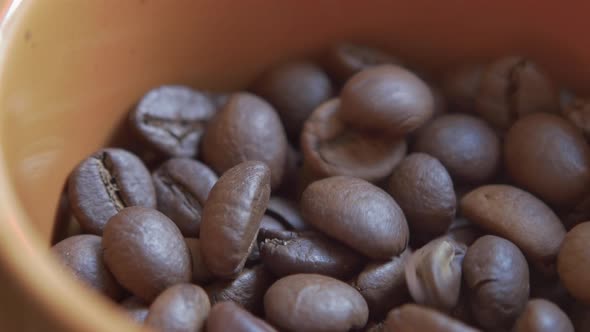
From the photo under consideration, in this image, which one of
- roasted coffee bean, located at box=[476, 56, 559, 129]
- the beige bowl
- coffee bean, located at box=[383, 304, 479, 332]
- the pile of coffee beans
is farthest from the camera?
roasted coffee bean, located at box=[476, 56, 559, 129]

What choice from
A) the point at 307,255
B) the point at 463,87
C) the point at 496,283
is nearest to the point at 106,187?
the point at 307,255

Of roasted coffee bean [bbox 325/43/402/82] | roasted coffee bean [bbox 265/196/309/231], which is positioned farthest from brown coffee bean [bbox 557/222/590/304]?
roasted coffee bean [bbox 325/43/402/82]

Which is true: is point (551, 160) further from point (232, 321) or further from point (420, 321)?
point (232, 321)

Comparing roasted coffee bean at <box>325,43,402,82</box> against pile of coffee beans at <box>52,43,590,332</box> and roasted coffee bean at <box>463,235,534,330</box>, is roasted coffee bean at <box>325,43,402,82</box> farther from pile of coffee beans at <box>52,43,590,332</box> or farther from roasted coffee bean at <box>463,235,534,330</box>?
roasted coffee bean at <box>463,235,534,330</box>

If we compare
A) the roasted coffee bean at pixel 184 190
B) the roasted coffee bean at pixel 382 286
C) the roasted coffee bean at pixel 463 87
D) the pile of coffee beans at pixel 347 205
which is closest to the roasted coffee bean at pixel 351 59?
the pile of coffee beans at pixel 347 205

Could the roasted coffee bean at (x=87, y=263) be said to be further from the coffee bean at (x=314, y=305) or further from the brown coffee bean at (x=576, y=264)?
the brown coffee bean at (x=576, y=264)
